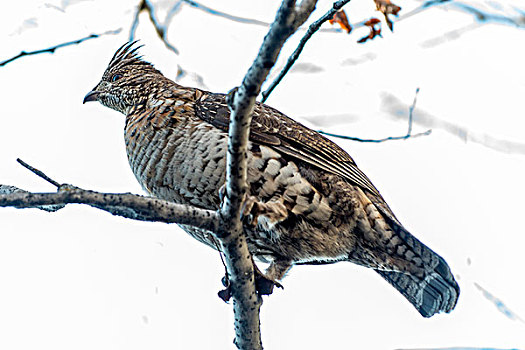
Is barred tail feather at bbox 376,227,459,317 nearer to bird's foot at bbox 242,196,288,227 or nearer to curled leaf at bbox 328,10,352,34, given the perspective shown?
bird's foot at bbox 242,196,288,227

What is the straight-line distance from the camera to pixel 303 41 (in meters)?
3.50

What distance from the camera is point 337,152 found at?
162 inches

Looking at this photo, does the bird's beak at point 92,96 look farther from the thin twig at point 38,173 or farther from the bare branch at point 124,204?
the bare branch at point 124,204

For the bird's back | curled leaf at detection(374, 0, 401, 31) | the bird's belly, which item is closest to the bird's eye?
the bird's back

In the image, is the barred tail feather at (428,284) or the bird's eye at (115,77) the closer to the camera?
the barred tail feather at (428,284)

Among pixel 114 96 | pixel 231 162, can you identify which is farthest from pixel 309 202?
pixel 114 96

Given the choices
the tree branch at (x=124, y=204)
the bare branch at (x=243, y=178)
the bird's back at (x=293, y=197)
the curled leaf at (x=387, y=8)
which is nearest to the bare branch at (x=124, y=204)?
the tree branch at (x=124, y=204)

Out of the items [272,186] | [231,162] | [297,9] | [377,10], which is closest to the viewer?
[297,9]

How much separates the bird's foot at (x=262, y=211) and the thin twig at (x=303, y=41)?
87 centimetres

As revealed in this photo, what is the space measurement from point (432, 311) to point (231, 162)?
94.7 inches

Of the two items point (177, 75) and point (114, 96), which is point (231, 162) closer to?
point (114, 96)

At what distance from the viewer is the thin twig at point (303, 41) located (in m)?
3.00

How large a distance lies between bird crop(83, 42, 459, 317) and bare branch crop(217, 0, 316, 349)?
51 centimetres

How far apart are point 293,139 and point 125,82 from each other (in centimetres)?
220
